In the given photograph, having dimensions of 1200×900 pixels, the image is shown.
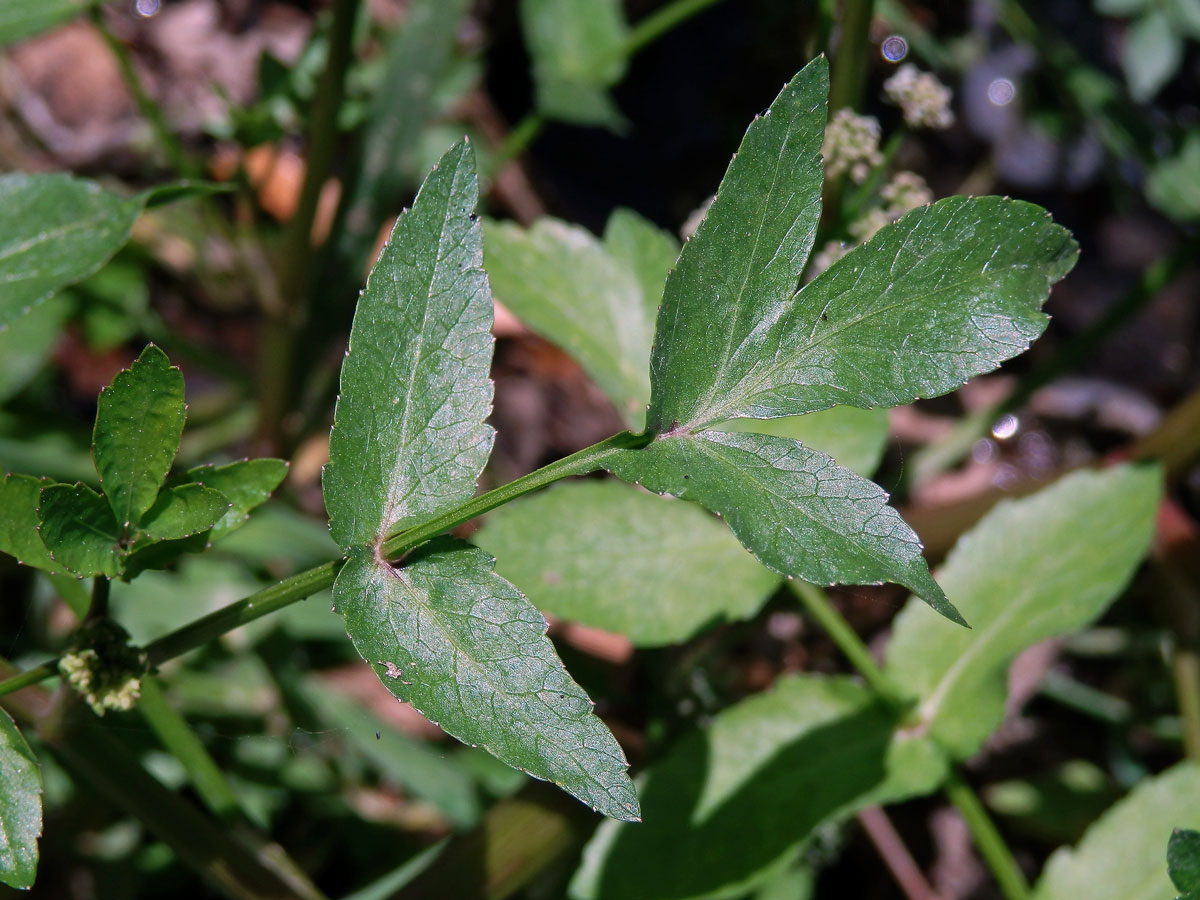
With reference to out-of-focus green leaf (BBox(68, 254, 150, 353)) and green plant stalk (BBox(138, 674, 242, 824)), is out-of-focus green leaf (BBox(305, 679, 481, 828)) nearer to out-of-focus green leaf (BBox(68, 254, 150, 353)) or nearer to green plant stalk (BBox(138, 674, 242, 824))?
green plant stalk (BBox(138, 674, 242, 824))

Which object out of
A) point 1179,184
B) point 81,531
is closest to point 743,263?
point 81,531

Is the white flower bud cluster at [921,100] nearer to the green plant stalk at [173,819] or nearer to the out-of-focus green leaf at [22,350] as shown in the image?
the green plant stalk at [173,819]

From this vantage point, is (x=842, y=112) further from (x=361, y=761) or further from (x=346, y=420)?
(x=361, y=761)

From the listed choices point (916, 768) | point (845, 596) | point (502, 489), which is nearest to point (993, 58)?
point (845, 596)

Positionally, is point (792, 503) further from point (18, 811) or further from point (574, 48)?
point (574, 48)

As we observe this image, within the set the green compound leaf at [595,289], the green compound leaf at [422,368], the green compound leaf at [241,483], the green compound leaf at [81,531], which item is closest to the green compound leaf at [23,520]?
the green compound leaf at [81,531]

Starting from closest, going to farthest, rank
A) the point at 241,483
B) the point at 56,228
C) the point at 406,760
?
the point at 241,483
the point at 56,228
the point at 406,760
